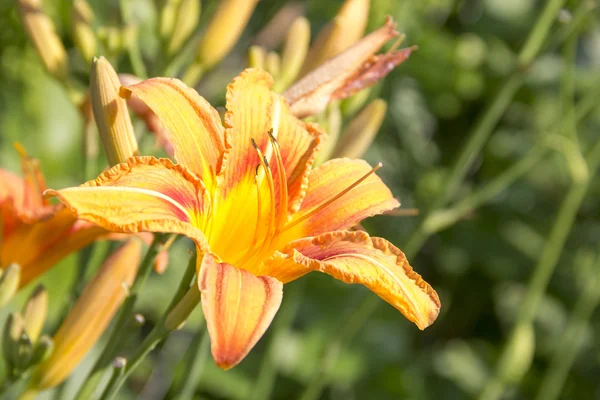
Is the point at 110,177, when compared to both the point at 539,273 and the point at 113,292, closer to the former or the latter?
the point at 113,292

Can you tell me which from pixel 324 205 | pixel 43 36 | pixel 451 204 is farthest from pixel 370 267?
pixel 451 204

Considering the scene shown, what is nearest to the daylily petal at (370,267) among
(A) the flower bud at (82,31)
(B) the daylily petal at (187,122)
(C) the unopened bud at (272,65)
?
(B) the daylily petal at (187,122)

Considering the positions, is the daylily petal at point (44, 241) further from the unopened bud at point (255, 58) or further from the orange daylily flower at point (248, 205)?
the unopened bud at point (255, 58)

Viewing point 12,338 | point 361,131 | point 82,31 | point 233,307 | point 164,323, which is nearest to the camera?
point 233,307

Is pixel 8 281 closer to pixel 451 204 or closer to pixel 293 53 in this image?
pixel 293 53

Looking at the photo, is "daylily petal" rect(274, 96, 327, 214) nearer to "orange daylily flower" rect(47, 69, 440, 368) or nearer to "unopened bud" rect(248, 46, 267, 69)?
"orange daylily flower" rect(47, 69, 440, 368)

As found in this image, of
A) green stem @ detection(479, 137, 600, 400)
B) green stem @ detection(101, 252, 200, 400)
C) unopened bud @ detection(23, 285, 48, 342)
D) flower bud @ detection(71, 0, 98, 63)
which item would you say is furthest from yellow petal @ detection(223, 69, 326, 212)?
green stem @ detection(479, 137, 600, 400)
